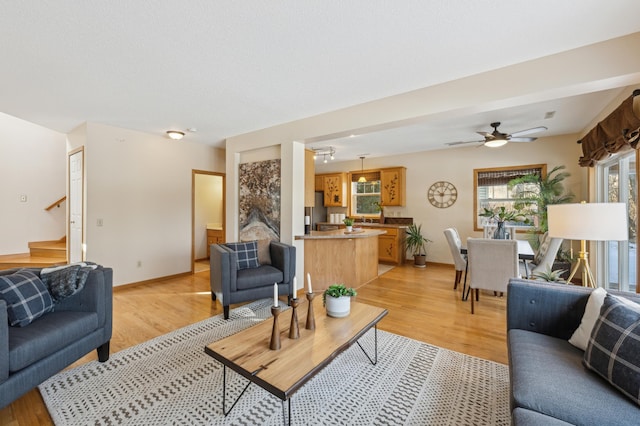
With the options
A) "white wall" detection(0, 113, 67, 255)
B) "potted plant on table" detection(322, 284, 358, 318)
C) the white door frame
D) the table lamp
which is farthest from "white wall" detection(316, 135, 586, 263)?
"white wall" detection(0, 113, 67, 255)

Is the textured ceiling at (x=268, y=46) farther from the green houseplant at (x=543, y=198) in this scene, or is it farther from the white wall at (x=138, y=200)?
the green houseplant at (x=543, y=198)

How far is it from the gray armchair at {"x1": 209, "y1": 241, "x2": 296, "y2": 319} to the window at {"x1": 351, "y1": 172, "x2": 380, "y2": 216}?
13.1 ft

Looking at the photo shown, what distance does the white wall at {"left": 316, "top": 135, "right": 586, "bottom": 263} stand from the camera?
16.4 feet

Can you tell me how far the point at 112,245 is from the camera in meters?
4.38

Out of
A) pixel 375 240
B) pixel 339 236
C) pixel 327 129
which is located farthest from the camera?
pixel 375 240

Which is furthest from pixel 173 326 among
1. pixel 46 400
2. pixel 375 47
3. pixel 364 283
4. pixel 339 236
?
pixel 375 47

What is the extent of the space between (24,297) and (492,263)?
4414 mm

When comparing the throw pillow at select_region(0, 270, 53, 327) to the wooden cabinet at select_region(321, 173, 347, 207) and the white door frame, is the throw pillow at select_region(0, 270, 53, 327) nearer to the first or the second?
the white door frame

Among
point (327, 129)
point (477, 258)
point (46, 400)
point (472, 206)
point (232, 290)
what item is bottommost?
point (46, 400)

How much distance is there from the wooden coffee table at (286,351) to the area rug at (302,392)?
252mm

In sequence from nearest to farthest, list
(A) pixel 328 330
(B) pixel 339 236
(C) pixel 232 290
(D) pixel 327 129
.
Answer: (A) pixel 328 330 → (C) pixel 232 290 → (D) pixel 327 129 → (B) pixel 339 236

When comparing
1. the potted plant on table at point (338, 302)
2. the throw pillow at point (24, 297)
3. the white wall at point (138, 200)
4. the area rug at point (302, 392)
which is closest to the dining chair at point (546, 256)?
the area rug at point (302, 392)

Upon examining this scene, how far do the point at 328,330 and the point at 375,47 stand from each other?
2220 millimetres

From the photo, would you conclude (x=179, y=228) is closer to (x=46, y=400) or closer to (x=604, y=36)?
(x=46, y=400)
